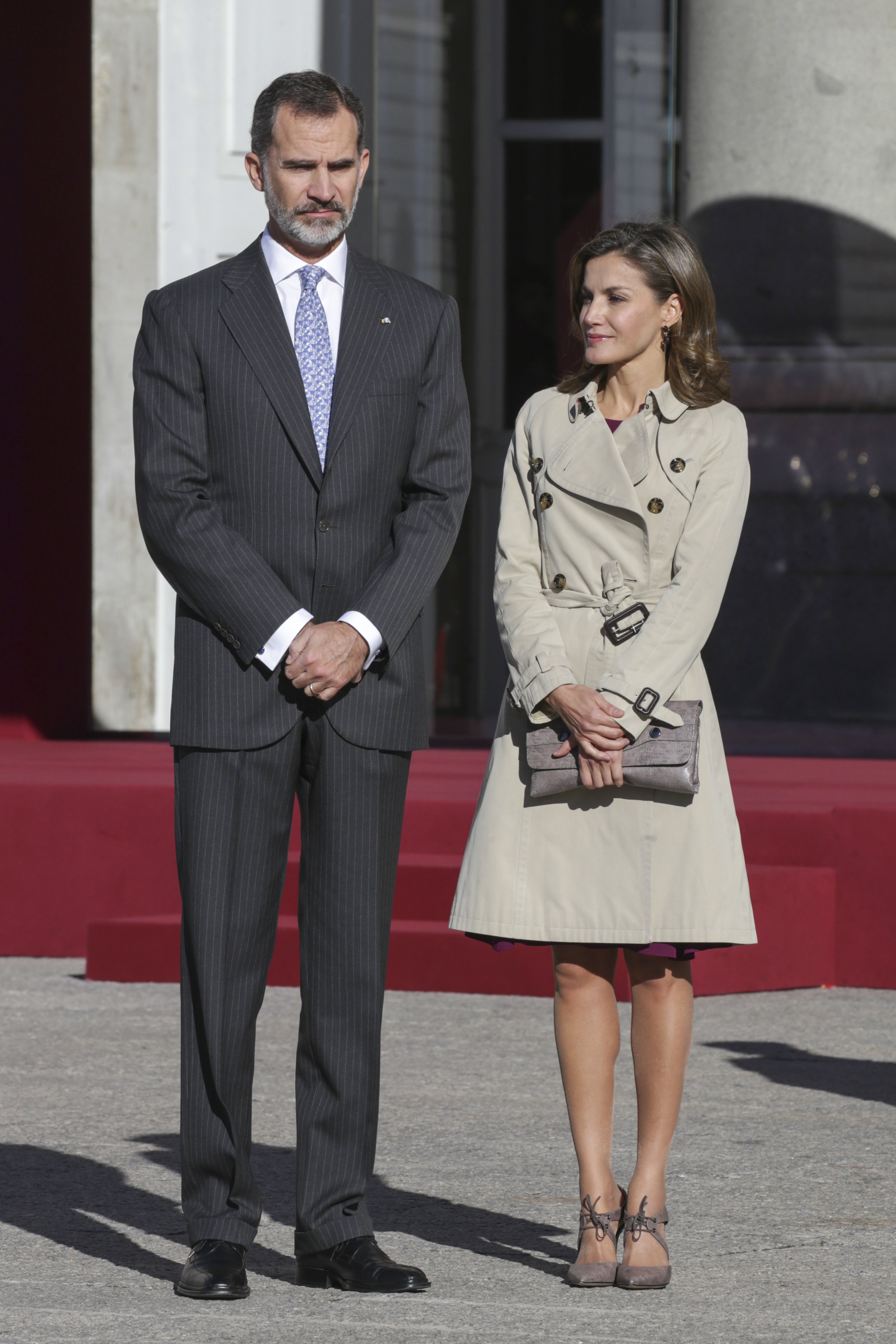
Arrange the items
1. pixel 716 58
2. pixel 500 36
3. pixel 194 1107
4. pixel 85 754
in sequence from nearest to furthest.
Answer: pixel 194 1107, pixel 85 754, pixel 716 58, pixel 500 36

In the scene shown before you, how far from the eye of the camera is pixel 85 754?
348 inches

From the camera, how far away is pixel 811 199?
30.4 feet

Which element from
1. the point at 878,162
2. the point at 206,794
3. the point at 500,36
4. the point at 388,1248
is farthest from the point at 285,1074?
the point at 500,36

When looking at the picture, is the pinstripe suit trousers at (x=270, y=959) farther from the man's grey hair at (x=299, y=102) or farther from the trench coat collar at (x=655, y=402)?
the man's grey hair at (x=299, y=102)

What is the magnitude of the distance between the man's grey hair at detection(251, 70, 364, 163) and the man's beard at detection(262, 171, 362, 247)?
0.06 meters

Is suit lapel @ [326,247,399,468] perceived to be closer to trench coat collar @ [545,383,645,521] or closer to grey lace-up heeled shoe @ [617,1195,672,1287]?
trench coat collar @ [545,383,645,521]

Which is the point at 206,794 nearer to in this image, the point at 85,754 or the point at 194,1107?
the point at 194,1107

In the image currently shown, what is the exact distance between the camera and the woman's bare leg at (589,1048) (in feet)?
12.6

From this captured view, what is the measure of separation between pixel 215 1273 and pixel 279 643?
40.4 inches

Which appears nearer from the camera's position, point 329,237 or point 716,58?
point 329,237

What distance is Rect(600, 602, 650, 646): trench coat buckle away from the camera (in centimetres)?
387

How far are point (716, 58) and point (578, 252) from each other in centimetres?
576

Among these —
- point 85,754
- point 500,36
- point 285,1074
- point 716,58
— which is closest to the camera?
point 285,1074

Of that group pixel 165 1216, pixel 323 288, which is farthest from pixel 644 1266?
pixel 323 288
